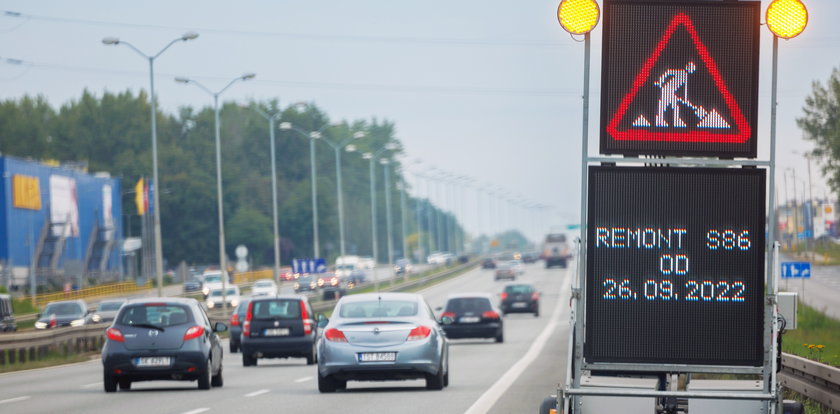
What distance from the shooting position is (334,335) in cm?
2152

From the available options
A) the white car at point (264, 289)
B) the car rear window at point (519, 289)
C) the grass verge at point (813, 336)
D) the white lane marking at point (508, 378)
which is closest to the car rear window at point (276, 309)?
the white lane marking at point (508, 378)

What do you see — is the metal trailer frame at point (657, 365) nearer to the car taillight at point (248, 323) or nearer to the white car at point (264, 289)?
the car taillight at point (248, 323)

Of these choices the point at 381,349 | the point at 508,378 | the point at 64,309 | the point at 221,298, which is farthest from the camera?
the point at 221,298

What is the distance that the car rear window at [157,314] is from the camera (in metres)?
22.7

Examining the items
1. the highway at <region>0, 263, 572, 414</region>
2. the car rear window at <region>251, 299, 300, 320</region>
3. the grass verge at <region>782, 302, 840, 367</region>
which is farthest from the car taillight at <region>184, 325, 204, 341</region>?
the car rear window at <region>251, 299, 300, 320</region>

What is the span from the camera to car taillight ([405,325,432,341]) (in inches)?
843

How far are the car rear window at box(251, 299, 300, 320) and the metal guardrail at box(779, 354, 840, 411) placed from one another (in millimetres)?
15581

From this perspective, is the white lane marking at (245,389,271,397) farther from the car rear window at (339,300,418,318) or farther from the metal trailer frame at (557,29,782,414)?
the metal trailer frame at (557,29,782,414)

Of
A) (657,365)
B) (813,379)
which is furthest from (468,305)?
(657,365)

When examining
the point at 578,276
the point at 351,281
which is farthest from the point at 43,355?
the point at 351,281

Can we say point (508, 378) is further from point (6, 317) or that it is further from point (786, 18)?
point (6, 317)

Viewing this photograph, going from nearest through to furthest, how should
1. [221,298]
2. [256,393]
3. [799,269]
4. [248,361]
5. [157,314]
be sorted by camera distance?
[256,393] → [157,314] → [248,361] → [799,269] → [221,298]

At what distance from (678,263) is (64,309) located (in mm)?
50055

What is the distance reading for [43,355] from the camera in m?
37.9
